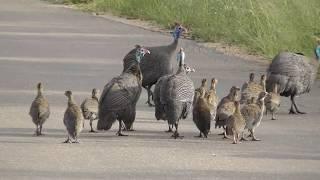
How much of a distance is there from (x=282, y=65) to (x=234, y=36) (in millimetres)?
9510

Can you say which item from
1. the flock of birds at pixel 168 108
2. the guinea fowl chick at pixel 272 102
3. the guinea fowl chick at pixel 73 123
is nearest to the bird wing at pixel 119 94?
the flock of birds at pixel 168 108

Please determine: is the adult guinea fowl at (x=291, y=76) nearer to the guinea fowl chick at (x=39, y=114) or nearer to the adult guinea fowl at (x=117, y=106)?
the adult guinea fowl at (x=117, y=106)

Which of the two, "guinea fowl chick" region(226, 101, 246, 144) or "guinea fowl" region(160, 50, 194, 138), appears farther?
"guinea fowl" region(160, 50, 194, 138)

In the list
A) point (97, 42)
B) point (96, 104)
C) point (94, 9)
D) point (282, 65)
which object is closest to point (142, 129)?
point (96, 104)

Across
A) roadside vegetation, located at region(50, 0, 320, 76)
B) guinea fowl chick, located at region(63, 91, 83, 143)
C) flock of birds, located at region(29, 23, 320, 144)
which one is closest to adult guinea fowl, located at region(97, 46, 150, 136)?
flock of birds, located at region(29, 23, 320, 144)

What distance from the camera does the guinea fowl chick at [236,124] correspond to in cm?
1251

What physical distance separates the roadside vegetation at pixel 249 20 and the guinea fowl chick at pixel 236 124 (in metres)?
7.90

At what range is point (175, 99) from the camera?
12.8 meters

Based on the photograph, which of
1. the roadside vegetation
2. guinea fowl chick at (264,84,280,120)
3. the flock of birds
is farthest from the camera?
the roadside vegetation

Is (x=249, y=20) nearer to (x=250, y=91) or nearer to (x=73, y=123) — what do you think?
(x=250, y=91)

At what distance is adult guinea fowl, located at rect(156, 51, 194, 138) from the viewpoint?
502 inches

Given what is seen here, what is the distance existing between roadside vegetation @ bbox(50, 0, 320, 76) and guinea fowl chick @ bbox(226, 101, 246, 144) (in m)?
7.90

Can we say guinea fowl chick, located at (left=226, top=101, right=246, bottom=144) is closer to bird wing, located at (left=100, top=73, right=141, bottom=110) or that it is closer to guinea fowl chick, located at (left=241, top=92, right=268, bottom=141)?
guinea fowl chick, located at (left=241, top=92, right=268, bottom=141)

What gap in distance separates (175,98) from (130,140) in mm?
722
